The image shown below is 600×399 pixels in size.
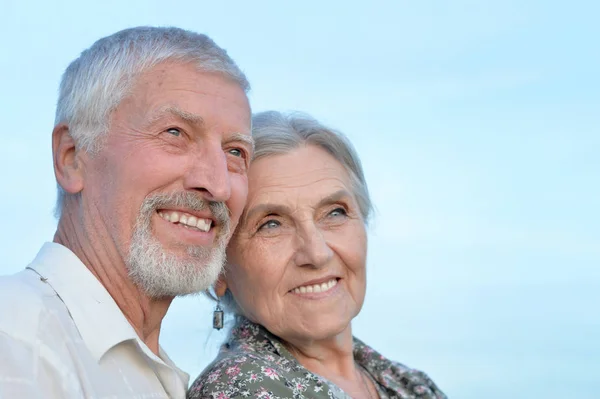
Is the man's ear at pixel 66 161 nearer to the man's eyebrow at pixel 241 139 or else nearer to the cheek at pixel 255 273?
the man's eyebrow at pixel 241 139

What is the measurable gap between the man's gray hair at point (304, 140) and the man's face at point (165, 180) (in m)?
0.51

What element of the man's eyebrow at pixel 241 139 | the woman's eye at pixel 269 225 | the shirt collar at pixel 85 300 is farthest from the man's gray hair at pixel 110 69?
the woman's eye at pixel 269 225

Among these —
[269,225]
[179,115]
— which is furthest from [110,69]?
[269,225]

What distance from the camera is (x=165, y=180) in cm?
317

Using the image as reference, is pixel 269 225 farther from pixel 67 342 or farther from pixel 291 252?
pixel 67 342

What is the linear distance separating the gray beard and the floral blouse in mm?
396

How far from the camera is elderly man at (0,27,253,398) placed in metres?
3.05

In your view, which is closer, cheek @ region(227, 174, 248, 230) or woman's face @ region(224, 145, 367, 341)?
cheek @ region(227, 174, 248, 230)

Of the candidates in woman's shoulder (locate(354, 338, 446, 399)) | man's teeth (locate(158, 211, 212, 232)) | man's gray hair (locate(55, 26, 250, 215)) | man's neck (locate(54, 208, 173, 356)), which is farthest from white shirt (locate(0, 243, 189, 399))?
woman's shoulder (locate(354, 338, 446, 399))

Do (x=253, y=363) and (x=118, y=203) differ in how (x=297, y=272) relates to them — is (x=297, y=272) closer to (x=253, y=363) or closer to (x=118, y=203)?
(x=253, y=363)

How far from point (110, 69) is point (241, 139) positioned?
1.99 feet

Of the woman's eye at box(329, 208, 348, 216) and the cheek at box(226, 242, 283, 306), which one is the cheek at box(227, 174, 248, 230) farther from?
the woman's eye at box(329, 208, 348, 216)

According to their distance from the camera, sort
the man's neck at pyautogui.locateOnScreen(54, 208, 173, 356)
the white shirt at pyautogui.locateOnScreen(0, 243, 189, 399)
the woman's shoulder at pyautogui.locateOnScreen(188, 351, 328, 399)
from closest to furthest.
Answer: the white shirt at pyautogui.locateOnScreen(0, 243, 189, 399) → the man's neck at pyautogui.locateOnScreen(54, 208, 173, 356) → the woman's shoulder at pyautogui.locateOnScreen(188, 351, 328, 399)

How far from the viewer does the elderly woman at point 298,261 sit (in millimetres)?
3727
